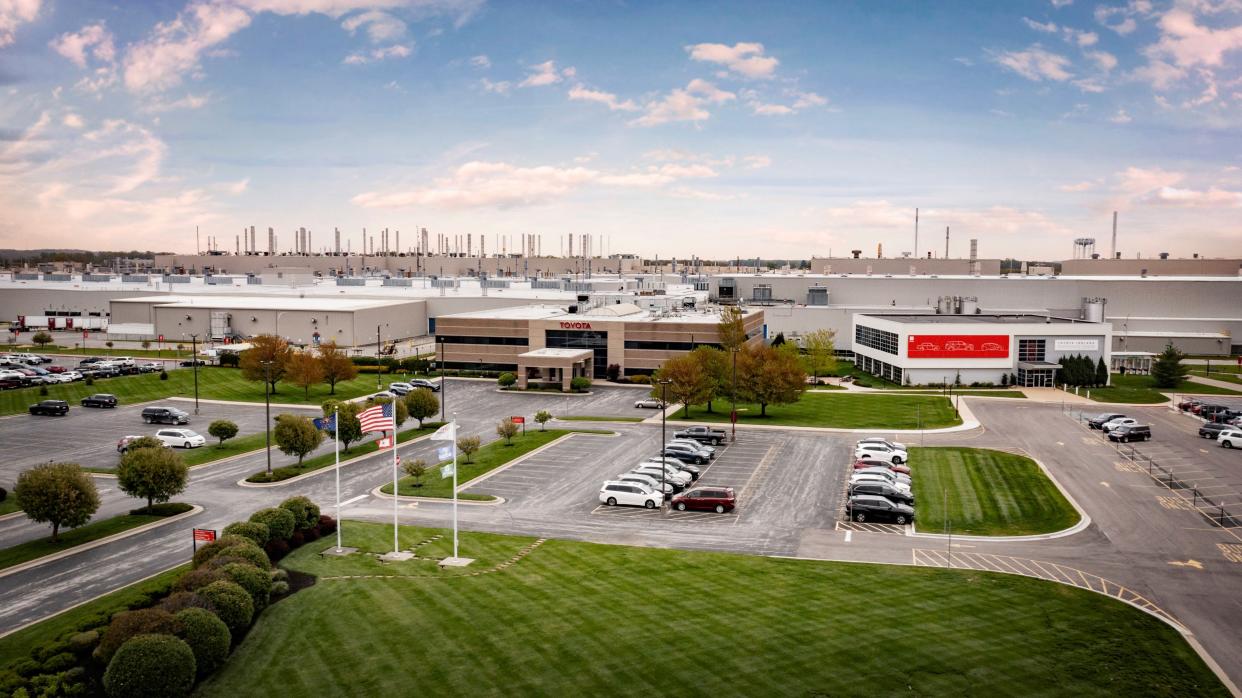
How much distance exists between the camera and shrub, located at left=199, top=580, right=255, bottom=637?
74.4 ft

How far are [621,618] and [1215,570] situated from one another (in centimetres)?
2174

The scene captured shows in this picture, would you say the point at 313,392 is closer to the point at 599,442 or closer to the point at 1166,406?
the point at 599,442

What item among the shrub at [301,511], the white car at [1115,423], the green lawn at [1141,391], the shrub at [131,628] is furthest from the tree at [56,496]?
the green lawn at [1141,391]

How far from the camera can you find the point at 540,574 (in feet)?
A: 94.3

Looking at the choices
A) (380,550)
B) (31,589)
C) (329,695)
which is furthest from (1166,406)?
(31,589)

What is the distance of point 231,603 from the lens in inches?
896

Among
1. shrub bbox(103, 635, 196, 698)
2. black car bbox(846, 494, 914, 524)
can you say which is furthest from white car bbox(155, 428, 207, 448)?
black car bbox(846, 494, 914, 524)

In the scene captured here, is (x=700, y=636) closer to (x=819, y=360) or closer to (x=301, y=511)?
(x=301, y=511)

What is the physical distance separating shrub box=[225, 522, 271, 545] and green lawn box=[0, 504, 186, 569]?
8637mm

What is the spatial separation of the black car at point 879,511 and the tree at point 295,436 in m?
29.4

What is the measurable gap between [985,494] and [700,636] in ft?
76.8

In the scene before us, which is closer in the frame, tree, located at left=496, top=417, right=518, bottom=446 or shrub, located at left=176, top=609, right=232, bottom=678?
shrub, located at left=176, top=609, right=232, bottom=678

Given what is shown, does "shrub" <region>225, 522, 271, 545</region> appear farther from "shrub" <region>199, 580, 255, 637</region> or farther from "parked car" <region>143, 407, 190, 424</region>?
"parked car" <region>143, 407, 190, 424</region>

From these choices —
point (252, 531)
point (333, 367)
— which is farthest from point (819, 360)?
point (252, 531)
